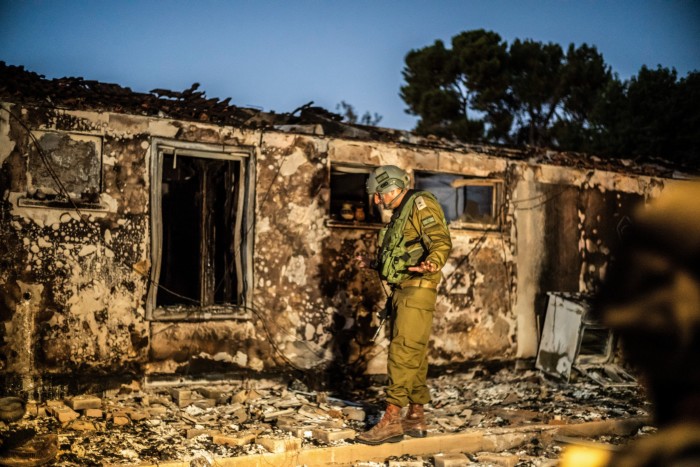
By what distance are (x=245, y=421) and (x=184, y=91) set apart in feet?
11.9

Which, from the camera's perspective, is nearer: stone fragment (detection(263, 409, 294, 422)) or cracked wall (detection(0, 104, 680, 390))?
stone fragment (detection(263, 409, 294, 422))

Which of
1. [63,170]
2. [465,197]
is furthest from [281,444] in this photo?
[465,197]

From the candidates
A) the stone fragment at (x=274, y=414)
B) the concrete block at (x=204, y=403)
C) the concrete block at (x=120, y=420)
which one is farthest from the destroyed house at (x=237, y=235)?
the stone fragment at (x=274, y=414)

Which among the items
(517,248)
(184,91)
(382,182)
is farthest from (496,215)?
(184,91)

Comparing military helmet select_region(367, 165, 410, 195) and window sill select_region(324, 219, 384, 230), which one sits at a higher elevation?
military helmet select_region(367, 165, 410, 195)

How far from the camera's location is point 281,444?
5031 millimetres

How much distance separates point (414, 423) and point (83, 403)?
3.11 m

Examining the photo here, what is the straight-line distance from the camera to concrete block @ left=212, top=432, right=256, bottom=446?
16.9ft

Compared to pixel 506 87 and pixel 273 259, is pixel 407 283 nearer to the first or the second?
pixel 273 259

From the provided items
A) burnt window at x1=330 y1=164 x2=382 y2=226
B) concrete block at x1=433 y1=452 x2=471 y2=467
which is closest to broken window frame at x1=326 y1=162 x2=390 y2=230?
burnt window at x1=330 y1=164 x2=382 y2=226

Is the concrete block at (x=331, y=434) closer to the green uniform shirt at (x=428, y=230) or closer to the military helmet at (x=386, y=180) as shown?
the green uniform shirt at (x=428, y=230)

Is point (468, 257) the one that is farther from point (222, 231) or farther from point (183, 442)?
point (183, 442)

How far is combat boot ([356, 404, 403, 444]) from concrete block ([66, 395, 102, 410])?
2.58 metres

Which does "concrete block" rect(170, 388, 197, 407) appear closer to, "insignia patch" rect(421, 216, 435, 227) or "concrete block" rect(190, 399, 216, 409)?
"concrete block" rect(190, 399, 216, 409)
